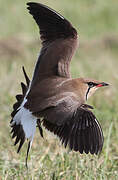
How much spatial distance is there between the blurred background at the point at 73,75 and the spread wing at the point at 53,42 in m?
0.53

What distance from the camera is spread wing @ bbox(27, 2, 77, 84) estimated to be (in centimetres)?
388

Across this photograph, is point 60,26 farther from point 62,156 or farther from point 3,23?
point 3,23

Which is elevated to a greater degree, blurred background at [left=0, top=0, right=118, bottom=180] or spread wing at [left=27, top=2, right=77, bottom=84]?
spread wing at [left=27, top=2, right=77, bottom=84]

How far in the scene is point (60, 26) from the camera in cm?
400

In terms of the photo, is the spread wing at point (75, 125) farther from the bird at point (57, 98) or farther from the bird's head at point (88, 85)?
the bird's head at point (88, 85)

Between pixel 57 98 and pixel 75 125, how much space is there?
19 centimetres

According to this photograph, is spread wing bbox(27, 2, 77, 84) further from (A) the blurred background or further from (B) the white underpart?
(A) the blurred background

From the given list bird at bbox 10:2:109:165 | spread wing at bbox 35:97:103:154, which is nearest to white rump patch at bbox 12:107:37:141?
bird at bbox 10:2:109:165

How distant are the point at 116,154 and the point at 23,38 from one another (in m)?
5.63

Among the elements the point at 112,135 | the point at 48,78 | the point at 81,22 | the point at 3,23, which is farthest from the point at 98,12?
the point at 48,78

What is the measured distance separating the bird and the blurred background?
0.19 metres

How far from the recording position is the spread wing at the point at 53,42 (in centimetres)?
388

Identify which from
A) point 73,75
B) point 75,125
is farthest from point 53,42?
point 73,75

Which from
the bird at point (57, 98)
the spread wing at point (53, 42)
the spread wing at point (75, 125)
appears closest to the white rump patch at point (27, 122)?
the bird at point (57, 98)
